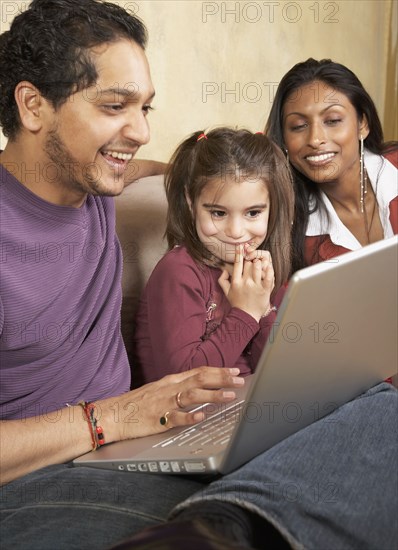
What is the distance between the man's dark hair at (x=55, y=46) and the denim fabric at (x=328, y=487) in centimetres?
67

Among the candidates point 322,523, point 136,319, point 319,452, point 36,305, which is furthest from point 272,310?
point 322,523

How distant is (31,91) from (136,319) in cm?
62

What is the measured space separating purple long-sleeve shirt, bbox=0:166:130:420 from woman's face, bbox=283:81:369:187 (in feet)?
2.78

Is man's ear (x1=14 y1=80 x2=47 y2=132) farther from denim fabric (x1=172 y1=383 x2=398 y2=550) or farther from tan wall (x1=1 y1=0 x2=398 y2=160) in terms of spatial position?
tan wall (x1=1 y1=0 x2=398 y2=160)

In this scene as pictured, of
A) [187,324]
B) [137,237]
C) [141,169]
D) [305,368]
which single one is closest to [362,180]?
[141,169]

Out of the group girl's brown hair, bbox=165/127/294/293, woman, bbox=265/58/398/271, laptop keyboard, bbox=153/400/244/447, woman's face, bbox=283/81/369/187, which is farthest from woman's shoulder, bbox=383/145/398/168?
laptop keyboard, bbox=153/400/244/447

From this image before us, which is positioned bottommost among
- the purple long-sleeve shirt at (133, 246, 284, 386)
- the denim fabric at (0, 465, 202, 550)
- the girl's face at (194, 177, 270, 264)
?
the denim fabric at (0, 465, 202, 550)

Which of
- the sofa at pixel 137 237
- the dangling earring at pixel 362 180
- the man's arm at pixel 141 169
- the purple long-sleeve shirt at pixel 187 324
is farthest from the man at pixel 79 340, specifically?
the dangling earring at pixel 362 180

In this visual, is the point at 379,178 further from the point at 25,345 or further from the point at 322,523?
the point at 322,523

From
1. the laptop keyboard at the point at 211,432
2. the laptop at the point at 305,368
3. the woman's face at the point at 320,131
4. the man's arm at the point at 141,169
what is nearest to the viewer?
the laptop at the point at 305,368

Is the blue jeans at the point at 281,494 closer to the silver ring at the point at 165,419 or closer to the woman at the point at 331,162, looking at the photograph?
the silver ring at the point at 165,419

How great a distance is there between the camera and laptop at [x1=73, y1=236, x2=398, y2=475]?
0.92 metres

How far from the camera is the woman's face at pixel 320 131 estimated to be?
2.21 metres

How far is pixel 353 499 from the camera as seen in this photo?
996 mm
